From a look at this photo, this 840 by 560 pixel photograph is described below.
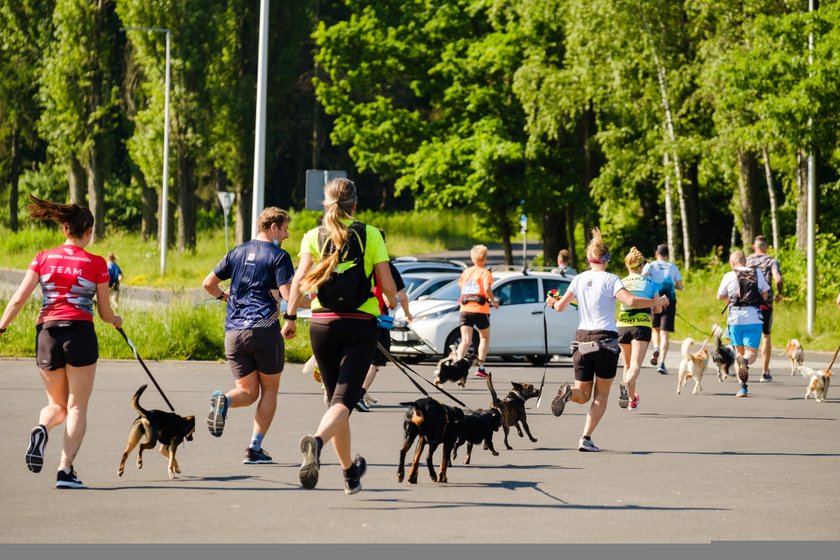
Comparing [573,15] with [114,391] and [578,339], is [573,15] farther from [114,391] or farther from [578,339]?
[578,339]

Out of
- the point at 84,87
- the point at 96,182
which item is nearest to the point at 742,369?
the point at 84,87

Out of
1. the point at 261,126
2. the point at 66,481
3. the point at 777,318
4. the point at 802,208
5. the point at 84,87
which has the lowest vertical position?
the point at 777,318

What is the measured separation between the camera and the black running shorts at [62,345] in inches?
370

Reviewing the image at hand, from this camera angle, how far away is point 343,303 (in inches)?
348

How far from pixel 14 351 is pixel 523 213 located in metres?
24.2

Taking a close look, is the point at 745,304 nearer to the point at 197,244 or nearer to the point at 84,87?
the point at 197,244

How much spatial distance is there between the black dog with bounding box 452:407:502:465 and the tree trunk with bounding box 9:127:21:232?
5449 cm

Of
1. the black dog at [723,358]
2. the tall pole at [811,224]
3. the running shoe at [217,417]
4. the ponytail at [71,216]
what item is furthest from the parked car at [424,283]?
the ponytail at [71,216]

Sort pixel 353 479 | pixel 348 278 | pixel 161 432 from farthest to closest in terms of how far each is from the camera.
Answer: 1. pixel 161 432
2. pixel 353 479
3. pixel 348 278

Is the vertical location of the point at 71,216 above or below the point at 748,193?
below

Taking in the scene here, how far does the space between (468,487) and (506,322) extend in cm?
1220

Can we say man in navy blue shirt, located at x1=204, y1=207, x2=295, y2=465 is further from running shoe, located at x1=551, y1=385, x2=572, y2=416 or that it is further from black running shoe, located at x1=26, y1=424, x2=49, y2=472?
running shoe, located at x1=551, y1=385, x2=572, y2=416

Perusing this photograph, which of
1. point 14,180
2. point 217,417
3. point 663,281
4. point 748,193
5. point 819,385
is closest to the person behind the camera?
point 217,417

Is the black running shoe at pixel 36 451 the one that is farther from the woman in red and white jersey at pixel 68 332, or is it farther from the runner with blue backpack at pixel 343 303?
the runner with blue backpack at pixel 343 303
